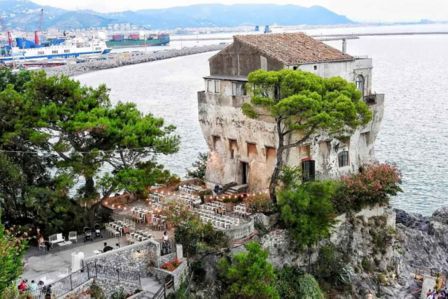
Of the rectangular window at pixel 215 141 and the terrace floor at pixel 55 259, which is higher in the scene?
the rectangular window at pixel 215 141

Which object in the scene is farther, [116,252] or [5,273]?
[116,252]

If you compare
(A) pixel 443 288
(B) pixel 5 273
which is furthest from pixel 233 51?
(B) pixel 5 273

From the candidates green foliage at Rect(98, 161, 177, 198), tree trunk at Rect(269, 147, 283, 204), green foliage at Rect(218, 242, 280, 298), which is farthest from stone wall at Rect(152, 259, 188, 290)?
tree trunk at Rect(269, 147, 283, 204)

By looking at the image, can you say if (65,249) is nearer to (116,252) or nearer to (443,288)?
(116,252)

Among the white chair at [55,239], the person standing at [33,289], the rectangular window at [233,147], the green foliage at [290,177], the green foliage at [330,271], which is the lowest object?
the green foliage at [330,271]

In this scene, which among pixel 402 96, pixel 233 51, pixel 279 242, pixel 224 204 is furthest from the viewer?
pixel 402 96

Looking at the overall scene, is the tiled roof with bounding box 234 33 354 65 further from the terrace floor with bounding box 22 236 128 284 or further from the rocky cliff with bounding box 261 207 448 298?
the terrace floor with bounding box 22 236 128 284

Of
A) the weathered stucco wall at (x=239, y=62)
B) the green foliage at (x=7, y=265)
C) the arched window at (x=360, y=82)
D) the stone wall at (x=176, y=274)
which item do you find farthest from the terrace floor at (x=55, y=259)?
the arched window at (x=360, y=82)

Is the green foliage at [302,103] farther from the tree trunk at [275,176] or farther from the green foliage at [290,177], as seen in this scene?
→ the green foliage at [290,177]
